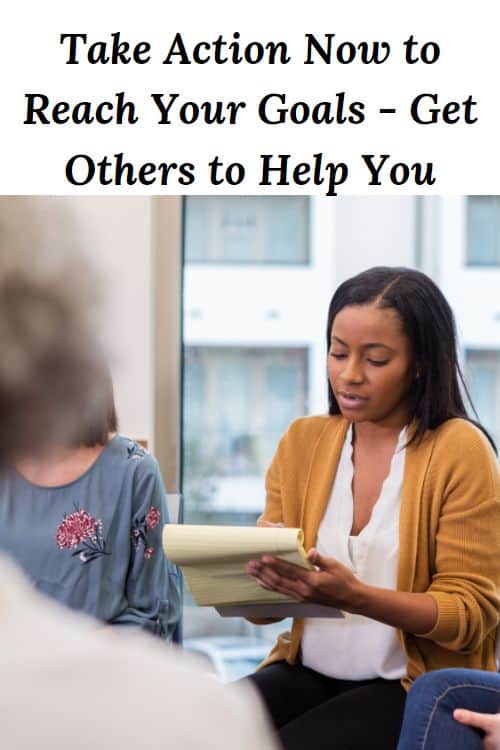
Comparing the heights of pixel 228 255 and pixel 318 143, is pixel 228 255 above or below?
below

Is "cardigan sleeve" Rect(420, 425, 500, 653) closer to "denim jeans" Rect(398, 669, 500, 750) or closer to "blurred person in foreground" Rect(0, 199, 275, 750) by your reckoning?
"denim jeans" Rect(398, 669, 500, 750)

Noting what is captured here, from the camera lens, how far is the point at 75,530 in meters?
1.78

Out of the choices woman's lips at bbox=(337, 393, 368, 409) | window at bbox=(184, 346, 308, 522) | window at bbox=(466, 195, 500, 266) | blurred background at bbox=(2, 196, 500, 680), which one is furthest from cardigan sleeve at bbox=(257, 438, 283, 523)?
window at bbox=(466, 195, 500, 266)

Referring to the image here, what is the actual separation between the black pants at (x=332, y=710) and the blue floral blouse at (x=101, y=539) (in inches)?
10.8

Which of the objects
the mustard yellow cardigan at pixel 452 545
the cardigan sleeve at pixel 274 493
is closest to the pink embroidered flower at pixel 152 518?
the cardigan sleeve at pixel 274 493

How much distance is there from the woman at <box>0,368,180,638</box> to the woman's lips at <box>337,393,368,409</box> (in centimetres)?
39

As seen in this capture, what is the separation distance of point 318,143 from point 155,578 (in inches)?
52.8

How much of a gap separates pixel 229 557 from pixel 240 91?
5.10 ft

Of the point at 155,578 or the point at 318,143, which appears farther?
the point at 318,143

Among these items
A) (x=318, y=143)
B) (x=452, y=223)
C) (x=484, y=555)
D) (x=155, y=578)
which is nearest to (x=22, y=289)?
(x=484, y=555)

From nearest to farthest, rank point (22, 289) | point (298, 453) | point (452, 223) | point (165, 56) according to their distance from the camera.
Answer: point (22, 289)
point (298, 453)
point (165, 56)
point (452, 223)

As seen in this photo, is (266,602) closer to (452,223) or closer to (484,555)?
(484,555)

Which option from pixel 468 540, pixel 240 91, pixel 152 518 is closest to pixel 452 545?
pixel 468 540

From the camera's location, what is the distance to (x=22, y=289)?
23.9 inches
